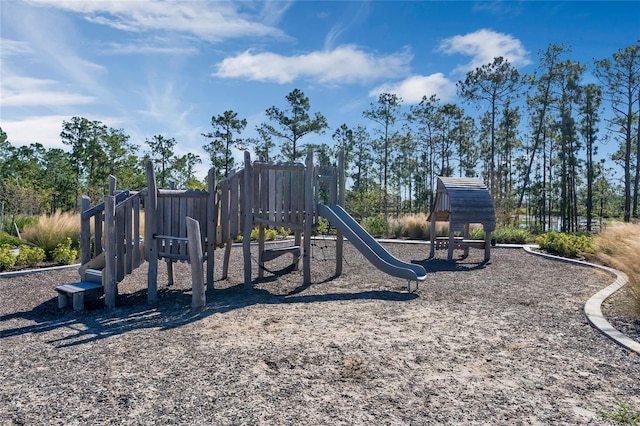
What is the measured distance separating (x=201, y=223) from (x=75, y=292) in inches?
81.7

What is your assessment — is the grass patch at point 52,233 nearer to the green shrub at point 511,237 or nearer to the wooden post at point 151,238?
the wooden post at point 151,238

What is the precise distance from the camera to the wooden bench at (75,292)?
19.4ft

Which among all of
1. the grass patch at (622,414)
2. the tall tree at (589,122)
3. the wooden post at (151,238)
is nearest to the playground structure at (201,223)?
the wooden post at (151,238)

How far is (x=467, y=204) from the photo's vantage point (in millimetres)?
10703

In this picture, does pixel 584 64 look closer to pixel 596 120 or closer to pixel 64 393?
pixel 596 120

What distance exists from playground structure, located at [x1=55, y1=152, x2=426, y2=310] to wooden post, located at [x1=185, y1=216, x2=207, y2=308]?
13mm

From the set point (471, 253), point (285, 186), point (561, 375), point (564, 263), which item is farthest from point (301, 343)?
point (471, 253)

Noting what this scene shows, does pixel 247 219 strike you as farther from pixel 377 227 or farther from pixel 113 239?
pixel 377 227

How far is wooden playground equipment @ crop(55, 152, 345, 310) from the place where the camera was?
609cm

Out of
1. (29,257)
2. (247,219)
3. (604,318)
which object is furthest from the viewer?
(29,257)

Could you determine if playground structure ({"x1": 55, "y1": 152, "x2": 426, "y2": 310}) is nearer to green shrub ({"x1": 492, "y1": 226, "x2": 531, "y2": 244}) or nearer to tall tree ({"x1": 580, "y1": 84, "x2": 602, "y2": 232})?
green shrub ({"x1": 492, "y1": 226, "x2": 531, "y2": 244})

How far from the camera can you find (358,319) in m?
5.20

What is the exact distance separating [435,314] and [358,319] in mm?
1066

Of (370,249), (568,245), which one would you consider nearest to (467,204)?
(568,245)
